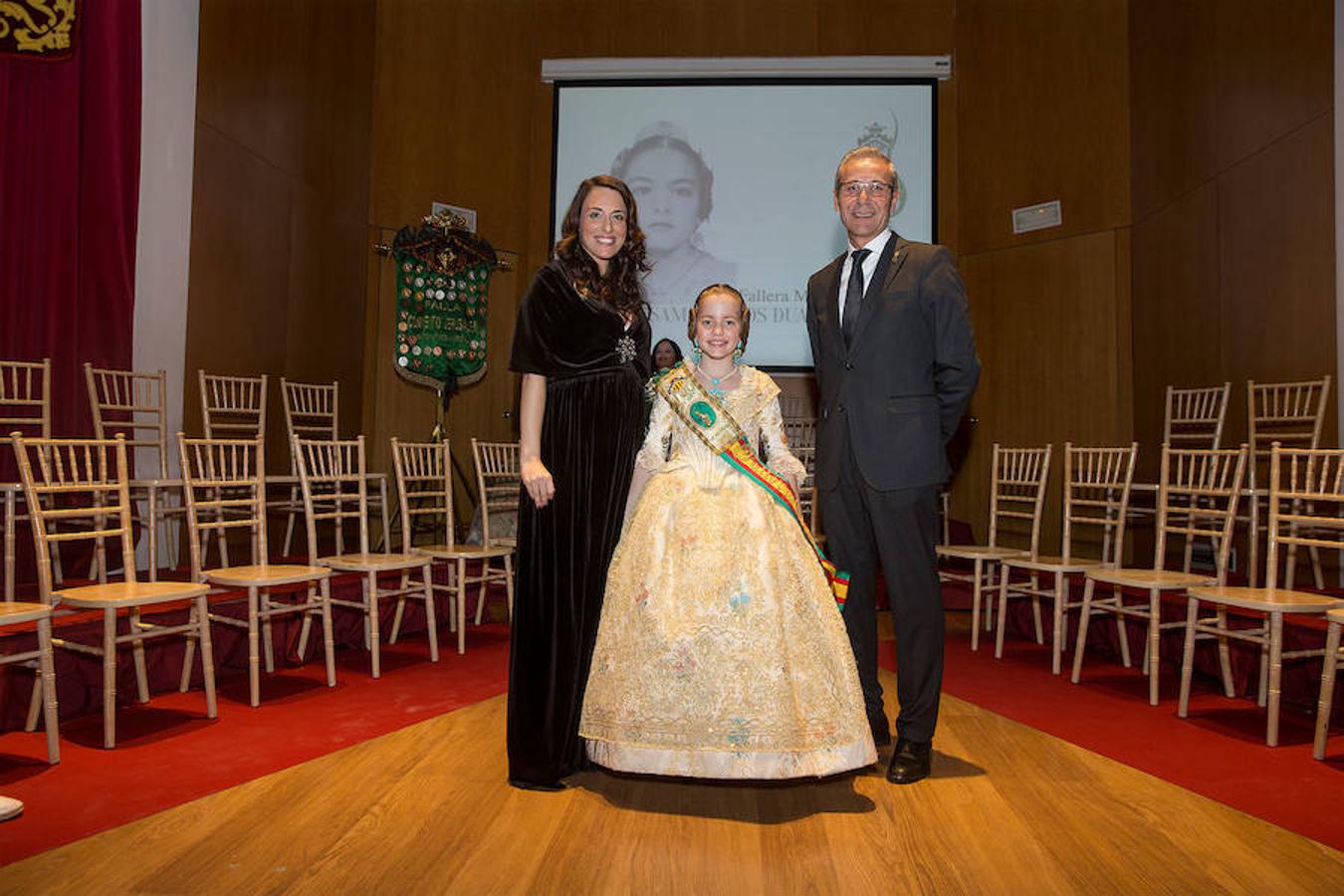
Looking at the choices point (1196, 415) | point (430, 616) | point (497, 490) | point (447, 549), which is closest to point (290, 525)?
point (497, 490)

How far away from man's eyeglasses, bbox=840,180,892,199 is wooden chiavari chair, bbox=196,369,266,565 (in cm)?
349

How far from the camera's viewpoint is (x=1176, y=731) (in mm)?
3043

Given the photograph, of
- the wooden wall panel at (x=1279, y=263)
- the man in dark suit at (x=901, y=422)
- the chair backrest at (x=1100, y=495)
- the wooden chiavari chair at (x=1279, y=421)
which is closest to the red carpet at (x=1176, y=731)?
the chair backrest at (x=1100, y=495)

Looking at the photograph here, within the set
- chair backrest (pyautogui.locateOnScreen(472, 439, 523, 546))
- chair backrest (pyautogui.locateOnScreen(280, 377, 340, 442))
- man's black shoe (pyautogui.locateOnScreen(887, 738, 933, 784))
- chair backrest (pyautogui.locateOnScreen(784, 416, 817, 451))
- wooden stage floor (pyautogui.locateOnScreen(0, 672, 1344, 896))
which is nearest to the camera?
Result: wooden stage floor (pyautogui.locateOnScreen(0, 672, 1344, 896))

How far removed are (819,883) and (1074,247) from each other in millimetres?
5709

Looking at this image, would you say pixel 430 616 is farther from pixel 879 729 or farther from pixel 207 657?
pixel 879 729

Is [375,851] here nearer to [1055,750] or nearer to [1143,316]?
[1055,750]

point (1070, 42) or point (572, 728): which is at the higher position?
point (1070, 42)

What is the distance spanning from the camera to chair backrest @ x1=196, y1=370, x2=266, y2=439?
494cm

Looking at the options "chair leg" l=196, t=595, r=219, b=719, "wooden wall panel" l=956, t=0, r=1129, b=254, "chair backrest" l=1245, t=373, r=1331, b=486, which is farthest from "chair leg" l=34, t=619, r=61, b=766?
"wooden wall panel" l=956, t=0, r=1129, b=254

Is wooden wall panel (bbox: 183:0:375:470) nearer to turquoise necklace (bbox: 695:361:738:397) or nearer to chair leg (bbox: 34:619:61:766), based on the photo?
chair leg (bbox: 34:619:61:766)

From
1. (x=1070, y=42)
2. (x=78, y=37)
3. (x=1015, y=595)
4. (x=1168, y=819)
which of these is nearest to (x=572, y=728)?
(x=1168, y=819)

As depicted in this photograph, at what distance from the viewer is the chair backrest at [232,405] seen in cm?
494

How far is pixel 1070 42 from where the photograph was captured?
648cm
